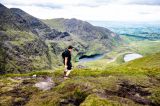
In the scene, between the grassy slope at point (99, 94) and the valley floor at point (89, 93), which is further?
the valley floor at point (89, 93)

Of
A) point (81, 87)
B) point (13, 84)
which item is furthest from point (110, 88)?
point (13, 84)

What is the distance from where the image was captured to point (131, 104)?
29.0m

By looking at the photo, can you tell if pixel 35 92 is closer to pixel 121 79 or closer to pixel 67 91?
pixel 67 91

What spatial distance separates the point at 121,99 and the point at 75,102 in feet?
16.3

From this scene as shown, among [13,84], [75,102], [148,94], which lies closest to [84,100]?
[75,102]

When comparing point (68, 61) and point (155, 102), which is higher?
point (68, 61)

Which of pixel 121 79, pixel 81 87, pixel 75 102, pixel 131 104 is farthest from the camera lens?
pixel 121 79

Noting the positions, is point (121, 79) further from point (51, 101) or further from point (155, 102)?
point (51, 101)

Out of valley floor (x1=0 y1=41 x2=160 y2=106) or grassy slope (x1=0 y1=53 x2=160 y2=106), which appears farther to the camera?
valley floor (x1=0 y1=41 x2=160 y2=106)

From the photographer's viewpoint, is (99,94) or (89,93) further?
(89,93)

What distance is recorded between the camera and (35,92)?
36.6 meters

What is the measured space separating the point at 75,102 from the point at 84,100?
1.27 metres

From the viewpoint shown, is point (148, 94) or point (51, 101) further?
point (148, 94)

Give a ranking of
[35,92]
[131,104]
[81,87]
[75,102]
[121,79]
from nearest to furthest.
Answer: [131,104] < [75,102] < [81,87] < [35,92] < [121,79]
